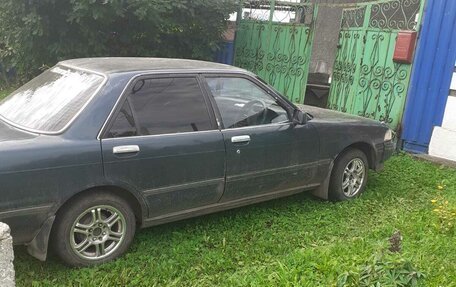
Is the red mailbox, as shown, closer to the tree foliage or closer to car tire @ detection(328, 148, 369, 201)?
car tire @ detection(328, 148, 369, 201)

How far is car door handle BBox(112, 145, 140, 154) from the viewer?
3.39 m

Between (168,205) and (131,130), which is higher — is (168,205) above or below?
below

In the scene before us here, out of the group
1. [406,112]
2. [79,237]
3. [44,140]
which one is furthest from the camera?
[406,112]

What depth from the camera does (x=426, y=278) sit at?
320 cm

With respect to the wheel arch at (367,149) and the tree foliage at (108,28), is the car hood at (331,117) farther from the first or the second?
the tree foliage at (108,28)

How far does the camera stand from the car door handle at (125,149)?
3.39 m

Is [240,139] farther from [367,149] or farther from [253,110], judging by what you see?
[367,149]

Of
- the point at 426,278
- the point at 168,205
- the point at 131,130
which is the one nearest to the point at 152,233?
the point at 168,205

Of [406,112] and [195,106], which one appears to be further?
[406,112]

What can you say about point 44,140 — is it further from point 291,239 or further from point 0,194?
point 291,239

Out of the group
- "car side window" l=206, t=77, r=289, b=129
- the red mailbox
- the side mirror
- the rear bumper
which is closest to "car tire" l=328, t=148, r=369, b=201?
the rear bumper

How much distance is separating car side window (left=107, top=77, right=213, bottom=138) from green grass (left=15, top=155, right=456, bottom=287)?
1012 millimetres

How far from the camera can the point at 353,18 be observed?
7.31 meters

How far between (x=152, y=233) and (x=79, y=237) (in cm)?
86
